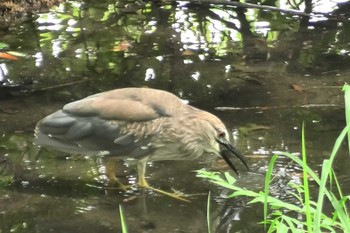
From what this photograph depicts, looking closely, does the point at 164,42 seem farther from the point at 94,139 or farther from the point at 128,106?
the point at 94,139

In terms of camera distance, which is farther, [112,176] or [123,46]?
[123,46]

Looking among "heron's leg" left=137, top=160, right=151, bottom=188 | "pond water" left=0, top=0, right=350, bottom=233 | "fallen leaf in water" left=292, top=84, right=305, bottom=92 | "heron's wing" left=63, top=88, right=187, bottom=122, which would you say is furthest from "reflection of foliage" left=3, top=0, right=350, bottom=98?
"heron's leg" left=137, top=160, right=151, bottom=188

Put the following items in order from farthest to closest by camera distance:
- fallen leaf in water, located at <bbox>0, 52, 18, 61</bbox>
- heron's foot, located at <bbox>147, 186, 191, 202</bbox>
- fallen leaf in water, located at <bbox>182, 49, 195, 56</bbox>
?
fallen leaf in water, located at <bbox>182, 49, 195, 56</bbox> < fallen leaf in water, located at <bbox>0, 52, 18, 61</bbox> < heron's foot, located at <bbox>147, 186, 191, 202</bbox>

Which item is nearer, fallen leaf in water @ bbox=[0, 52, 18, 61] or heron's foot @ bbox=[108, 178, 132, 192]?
heron's foot @ bbox=[108, 178, 132, 192]

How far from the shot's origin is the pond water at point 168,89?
180 inches

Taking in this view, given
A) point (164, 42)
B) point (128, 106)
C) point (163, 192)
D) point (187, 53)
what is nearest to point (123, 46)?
point (164, 42)

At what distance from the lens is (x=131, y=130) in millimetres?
4738

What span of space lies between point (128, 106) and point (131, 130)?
173mm

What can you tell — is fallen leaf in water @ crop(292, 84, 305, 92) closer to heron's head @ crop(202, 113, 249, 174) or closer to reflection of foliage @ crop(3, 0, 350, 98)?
reflection of foliage @ crop(3, 0, 350, 98)

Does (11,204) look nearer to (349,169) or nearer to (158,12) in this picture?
(349,169)

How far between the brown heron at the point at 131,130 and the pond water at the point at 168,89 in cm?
27

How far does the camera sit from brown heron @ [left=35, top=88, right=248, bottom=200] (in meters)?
4.74

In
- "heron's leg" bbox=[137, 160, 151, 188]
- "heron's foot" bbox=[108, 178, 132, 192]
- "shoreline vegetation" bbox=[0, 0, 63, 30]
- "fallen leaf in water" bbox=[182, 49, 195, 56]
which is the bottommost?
"heron's foot" bbox=[108, 178, 132, 192]

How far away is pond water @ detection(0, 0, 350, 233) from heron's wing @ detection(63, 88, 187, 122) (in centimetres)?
51
